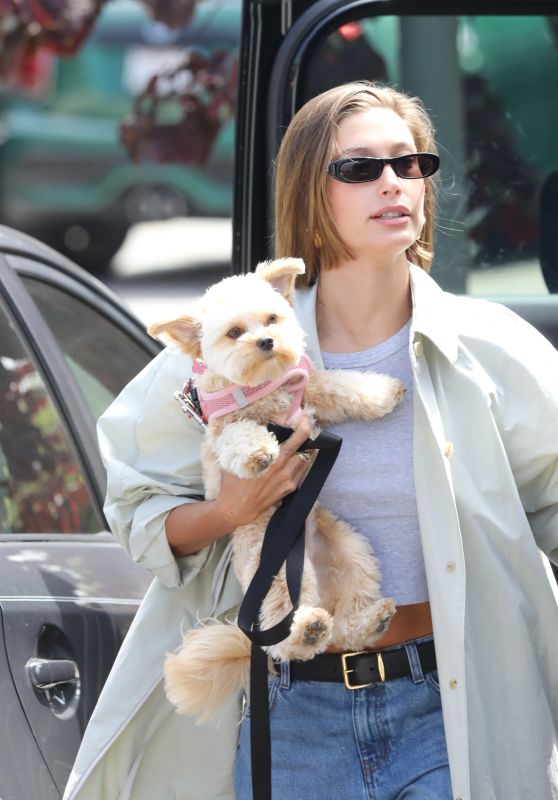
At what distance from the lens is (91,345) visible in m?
3.86

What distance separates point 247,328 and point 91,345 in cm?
141

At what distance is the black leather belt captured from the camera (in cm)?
250

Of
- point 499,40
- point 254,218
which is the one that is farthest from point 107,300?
point 499,40

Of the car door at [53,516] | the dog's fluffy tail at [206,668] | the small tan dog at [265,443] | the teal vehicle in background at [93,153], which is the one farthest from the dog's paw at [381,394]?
the teal vehicle in background at [93,153]

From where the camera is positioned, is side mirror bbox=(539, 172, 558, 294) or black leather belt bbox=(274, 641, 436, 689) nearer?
black leather belt bbox=(274, 641, 436, 689)

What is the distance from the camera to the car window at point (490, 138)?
12.1ft

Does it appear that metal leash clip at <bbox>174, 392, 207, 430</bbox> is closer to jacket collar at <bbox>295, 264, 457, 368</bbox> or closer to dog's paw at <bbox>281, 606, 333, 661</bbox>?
jacket collar at <bbox>295, 264, 457, 368</bbox>

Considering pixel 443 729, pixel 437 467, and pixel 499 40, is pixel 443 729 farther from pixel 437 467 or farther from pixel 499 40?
pixel 499 40

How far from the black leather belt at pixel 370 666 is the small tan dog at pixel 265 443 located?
0.03m

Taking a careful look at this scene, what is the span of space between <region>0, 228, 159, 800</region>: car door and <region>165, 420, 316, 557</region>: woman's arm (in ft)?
1.67

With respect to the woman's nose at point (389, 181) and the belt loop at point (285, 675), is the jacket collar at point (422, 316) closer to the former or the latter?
the woman's nose at point (389, 181)

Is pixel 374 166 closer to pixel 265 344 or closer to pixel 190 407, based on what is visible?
pixel 265 344

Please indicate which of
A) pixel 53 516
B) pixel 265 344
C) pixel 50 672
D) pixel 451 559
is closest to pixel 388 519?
pixel 451 559

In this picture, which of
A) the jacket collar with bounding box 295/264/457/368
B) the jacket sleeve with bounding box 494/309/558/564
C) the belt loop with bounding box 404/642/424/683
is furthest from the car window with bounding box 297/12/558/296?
the belt loop with bounding box 404/642/424/683
